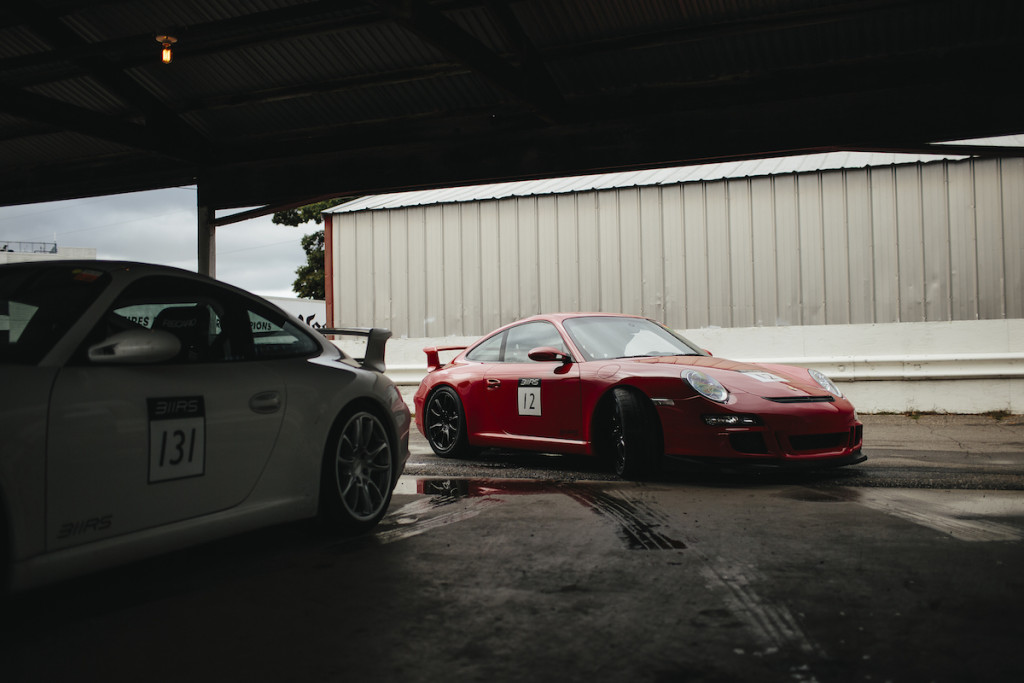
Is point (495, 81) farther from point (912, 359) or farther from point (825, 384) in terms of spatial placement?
point (912, 359)

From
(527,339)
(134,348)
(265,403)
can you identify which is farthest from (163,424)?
(527,339)

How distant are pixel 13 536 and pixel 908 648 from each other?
282cm

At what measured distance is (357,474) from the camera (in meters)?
4.50

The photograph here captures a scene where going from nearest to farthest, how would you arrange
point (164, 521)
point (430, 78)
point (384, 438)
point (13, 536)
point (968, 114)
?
point (13, 536), point (164, 521), point (384, 438), point (968, 114), point (430, 78)

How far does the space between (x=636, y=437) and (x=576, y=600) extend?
3.03 meters

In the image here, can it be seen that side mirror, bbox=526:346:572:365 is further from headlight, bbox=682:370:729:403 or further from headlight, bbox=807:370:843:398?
headlight, bbox=807:370:843:398

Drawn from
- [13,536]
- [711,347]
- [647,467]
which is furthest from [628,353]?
[711,347]

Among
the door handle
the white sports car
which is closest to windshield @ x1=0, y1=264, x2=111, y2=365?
the white sports car

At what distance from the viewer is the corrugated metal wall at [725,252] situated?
39.0 feet

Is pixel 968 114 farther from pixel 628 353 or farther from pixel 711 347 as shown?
pixel 711 347

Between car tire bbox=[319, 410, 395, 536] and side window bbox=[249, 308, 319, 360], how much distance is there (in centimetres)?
41

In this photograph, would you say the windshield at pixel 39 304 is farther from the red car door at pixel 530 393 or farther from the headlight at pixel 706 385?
the red car door at pixel 530 393

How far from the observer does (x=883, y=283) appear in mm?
12156

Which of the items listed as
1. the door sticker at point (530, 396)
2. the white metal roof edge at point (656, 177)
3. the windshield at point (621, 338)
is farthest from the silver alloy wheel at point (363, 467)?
the white metal roof edge at point (656, 177)
